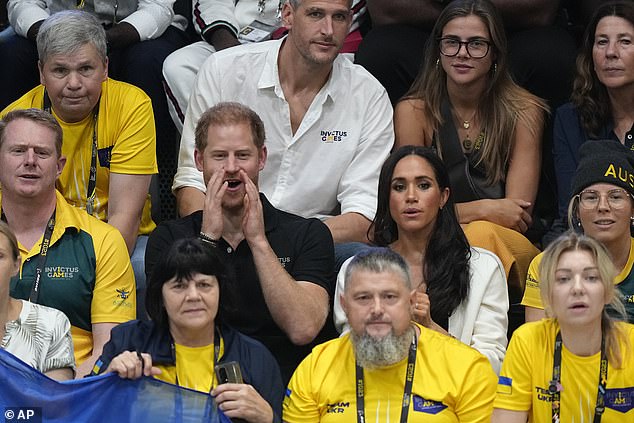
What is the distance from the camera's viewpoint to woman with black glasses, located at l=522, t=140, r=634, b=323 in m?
5.87

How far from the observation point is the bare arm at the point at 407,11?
7.32m

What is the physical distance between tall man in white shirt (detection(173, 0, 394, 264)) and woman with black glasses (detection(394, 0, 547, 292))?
0.75ft

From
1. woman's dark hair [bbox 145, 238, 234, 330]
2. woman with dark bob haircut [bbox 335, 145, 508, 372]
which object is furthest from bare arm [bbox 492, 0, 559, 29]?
woman's dark hair [bbox 145, 238, 234, 330]

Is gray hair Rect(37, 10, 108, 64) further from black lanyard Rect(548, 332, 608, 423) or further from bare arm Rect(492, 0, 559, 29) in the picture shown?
black lanyard Rect(548, 332, 608, 423)

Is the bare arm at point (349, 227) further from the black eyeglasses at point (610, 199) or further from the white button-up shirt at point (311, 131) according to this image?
the black eyeglasses at point (610, 199)

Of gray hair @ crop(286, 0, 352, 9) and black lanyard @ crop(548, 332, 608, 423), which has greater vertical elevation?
gray hair @ crop(286, 0, 352, 9)

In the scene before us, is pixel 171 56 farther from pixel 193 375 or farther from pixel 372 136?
pixel 193 375

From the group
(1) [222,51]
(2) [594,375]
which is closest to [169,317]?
(2) [594,375]

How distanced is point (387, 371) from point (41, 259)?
1602mm

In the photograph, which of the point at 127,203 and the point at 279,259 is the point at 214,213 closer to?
the point at 279,259

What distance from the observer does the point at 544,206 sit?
7121 mm

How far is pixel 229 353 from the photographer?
5250 millimetres

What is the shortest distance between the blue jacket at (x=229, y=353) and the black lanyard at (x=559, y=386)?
1.03 m

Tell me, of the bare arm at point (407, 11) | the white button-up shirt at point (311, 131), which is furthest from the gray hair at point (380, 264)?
the bare arm at point (407, 11)
